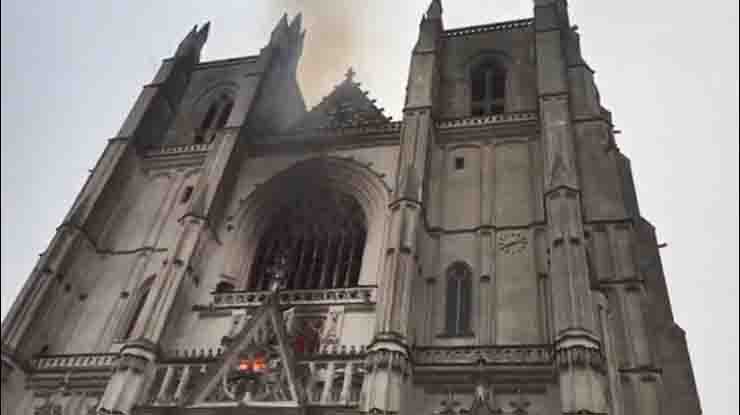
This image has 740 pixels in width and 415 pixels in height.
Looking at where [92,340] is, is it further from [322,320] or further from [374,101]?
[374,101]

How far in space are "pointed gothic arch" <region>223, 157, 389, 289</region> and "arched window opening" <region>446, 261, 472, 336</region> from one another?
2108mm

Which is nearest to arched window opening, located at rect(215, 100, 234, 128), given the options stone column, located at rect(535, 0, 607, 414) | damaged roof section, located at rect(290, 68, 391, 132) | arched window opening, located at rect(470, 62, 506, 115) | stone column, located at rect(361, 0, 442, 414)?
damaged roof section, located at rect(290, 68, 391, 132)

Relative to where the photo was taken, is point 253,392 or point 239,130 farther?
point 239,130

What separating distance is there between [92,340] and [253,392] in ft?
19.9

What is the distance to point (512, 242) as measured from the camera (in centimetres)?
1669

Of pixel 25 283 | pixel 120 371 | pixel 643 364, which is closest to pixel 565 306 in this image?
pixel 643 364

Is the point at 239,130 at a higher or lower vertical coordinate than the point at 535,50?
lower

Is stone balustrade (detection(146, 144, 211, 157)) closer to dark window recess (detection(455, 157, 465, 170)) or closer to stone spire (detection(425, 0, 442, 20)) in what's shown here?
dark window recess (detection(455, 157, 465, 170))

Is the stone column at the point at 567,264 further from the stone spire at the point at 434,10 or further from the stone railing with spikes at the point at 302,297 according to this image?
the stone spire at the point at 434,10

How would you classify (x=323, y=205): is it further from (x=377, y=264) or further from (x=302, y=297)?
(x=302, y=297)

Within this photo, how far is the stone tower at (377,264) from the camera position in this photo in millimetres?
13422

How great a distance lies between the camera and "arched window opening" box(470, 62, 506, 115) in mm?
22516

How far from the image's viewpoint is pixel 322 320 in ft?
52.6

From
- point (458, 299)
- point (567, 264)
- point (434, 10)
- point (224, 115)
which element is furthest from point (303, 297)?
point (434, 10)
